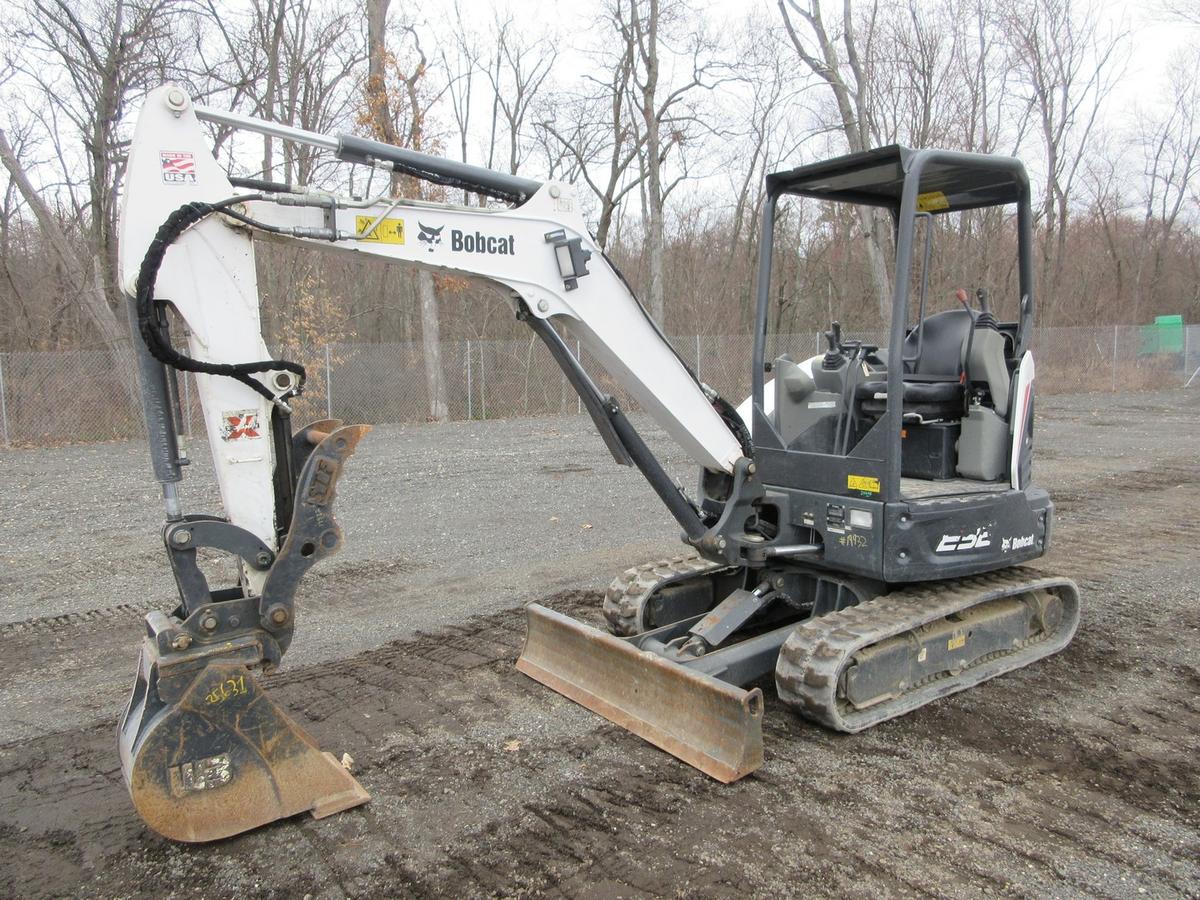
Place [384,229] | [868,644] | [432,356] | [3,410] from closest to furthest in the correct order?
[384,229]
[868,644]
[3,410]
[432,356]

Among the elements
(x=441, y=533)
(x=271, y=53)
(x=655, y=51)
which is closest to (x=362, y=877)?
(x=441, y=533)

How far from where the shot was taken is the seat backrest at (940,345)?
16.6 feet

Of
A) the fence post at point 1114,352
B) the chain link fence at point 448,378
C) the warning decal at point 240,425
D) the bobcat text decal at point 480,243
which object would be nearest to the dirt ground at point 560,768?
the warning decal at point 240,425

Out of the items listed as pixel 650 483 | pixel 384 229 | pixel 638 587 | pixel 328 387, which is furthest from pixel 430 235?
pixel 328 387

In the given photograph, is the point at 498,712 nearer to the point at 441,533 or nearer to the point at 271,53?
the point at 441,533

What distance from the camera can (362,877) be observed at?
125 inches

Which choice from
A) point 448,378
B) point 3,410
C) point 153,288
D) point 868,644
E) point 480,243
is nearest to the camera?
point 153,288

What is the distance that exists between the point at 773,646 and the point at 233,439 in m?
2.79

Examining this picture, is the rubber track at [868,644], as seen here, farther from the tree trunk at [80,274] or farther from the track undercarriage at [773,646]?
the tree trunk at [80,274]

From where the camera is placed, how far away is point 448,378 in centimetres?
1928

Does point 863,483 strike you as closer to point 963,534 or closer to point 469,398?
point 963,534

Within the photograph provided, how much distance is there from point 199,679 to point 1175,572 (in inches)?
274

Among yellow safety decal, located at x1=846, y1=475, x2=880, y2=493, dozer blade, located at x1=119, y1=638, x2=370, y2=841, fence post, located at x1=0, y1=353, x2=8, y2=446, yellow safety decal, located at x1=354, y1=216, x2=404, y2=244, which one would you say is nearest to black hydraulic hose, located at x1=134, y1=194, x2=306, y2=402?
yellow safety decal, located at x1=354, y1=216, x2=404, y2=244

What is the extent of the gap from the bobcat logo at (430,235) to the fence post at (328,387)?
14060mm
